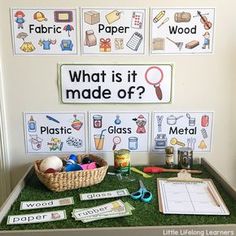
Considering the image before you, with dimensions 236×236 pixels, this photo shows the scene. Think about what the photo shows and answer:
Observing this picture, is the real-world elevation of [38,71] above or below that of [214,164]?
above

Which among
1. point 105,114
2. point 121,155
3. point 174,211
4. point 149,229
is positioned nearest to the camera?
point 149,229

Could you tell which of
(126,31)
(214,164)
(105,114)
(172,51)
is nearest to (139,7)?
(126,31)

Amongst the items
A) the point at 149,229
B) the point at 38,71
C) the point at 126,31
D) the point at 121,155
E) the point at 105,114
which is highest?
the point at 126,31


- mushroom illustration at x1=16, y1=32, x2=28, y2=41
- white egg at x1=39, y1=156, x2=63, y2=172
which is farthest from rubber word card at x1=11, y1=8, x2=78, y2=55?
white egg at x1=39, y1=156, x2=63, y2=172

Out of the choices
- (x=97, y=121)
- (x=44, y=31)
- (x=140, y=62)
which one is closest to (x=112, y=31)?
(x=140, y=62)

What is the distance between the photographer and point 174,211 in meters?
0.96

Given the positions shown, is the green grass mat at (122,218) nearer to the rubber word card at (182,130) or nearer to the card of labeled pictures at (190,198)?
the card of labeled pictures at (190,198)

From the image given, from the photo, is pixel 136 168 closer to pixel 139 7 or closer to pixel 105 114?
pixel 105 114

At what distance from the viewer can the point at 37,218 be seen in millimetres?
919

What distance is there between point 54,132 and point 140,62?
0.50 meters

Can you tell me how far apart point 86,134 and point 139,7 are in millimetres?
599

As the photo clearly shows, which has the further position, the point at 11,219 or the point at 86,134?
the point at 86,134

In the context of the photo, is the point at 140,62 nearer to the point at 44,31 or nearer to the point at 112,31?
the point at 112,31

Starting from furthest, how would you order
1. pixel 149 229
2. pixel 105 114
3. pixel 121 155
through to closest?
pixel 105 114, pixel 121 155, pixel 149 229
